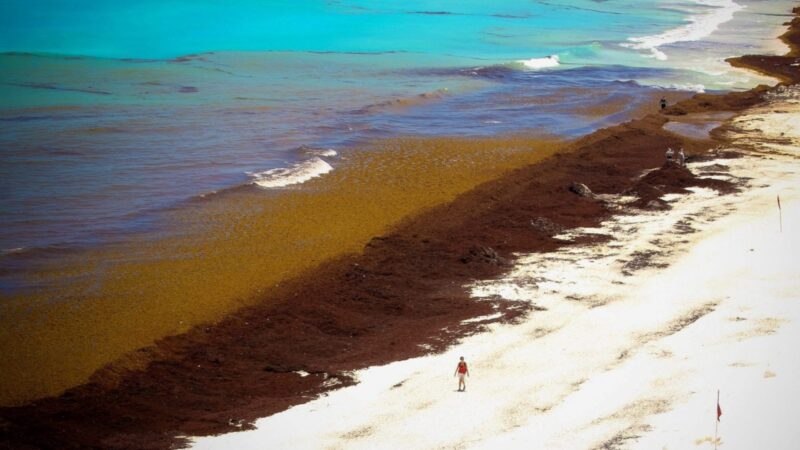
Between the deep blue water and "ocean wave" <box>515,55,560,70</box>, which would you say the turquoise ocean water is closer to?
the deep blue water

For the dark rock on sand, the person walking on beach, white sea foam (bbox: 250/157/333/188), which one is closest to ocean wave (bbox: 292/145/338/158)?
white sea foam (bbox: 250/157/333/188)

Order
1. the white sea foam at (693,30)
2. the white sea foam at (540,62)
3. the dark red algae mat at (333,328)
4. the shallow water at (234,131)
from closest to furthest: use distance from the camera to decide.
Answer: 1. the dark red algae mat at (333,328)
2. the shallow water at (234,131)
3. the white sea foam at (540,62)
4. the white sea foam at (693,30)

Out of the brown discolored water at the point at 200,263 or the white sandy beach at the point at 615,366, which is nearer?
the white sandy beach at the point at 615,366

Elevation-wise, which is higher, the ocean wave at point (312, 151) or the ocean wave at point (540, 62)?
the ocean wave at point (540, 62)

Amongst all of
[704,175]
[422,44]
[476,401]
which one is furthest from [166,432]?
[422,44]

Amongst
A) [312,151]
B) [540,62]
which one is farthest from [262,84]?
[540,62]

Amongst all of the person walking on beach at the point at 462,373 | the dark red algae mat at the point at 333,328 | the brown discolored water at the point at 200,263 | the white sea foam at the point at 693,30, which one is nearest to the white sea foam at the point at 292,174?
the brown discolored water at the point at 200,263

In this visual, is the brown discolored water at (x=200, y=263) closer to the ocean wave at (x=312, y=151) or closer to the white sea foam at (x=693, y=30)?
the ocean wave at (x=312, y=151)

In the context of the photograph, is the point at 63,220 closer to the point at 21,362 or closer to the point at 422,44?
the point at 21,362
